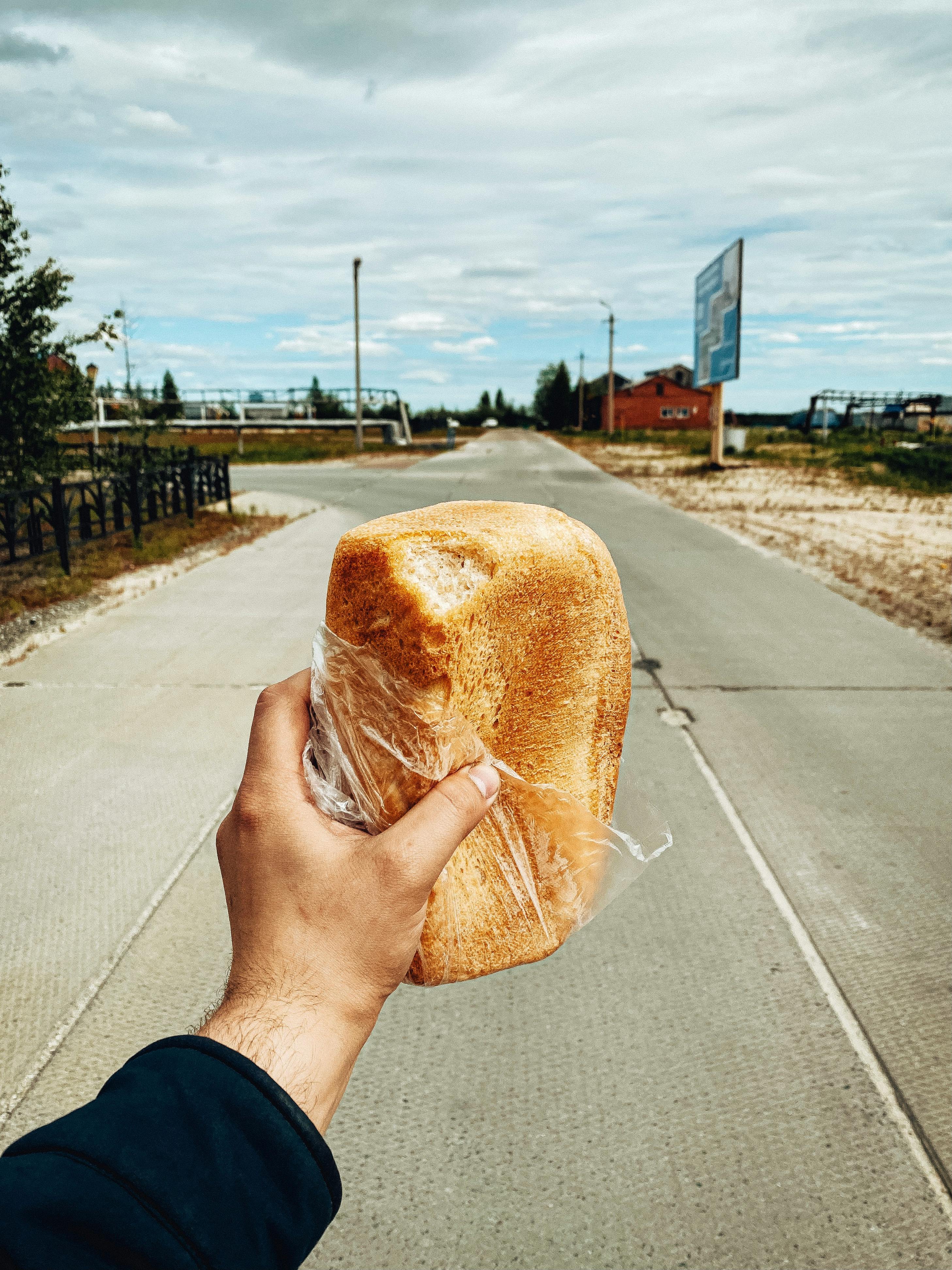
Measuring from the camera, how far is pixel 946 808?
396 cm

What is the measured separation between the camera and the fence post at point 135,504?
35.7 ft

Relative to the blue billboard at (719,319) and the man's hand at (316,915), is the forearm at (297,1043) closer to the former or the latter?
the man's hand at (316,915)

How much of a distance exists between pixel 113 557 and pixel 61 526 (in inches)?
58.1

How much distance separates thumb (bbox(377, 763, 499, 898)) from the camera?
110 centimetres

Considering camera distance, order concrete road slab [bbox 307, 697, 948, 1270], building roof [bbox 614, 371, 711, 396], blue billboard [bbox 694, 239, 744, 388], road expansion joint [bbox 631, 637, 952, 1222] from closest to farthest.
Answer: concrete road slab [bbox 307, 697, 948, 1270], road expansion joint [bbox 631, 637, 952, 1222], blue billboard [bbox 694, 239, 744, 388], building roof [bbox 614, 371, 711, 396]

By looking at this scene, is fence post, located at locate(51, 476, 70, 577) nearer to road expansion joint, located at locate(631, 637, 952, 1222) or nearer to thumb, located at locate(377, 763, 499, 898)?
road expansion joint, located at locate(631, 637, 952, 1222)

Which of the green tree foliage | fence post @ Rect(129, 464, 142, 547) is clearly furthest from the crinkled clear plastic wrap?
the green tree foliage

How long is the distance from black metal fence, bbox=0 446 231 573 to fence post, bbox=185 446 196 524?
0.01m

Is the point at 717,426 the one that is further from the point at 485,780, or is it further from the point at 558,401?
the point at 558,401

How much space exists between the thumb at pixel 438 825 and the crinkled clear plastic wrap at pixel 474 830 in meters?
0.04

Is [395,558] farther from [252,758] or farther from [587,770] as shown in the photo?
[587,770]

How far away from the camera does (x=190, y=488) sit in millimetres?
13117

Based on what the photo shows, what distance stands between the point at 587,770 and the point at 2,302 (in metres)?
9.52

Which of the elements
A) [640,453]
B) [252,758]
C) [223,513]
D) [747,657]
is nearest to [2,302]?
[223,513]
